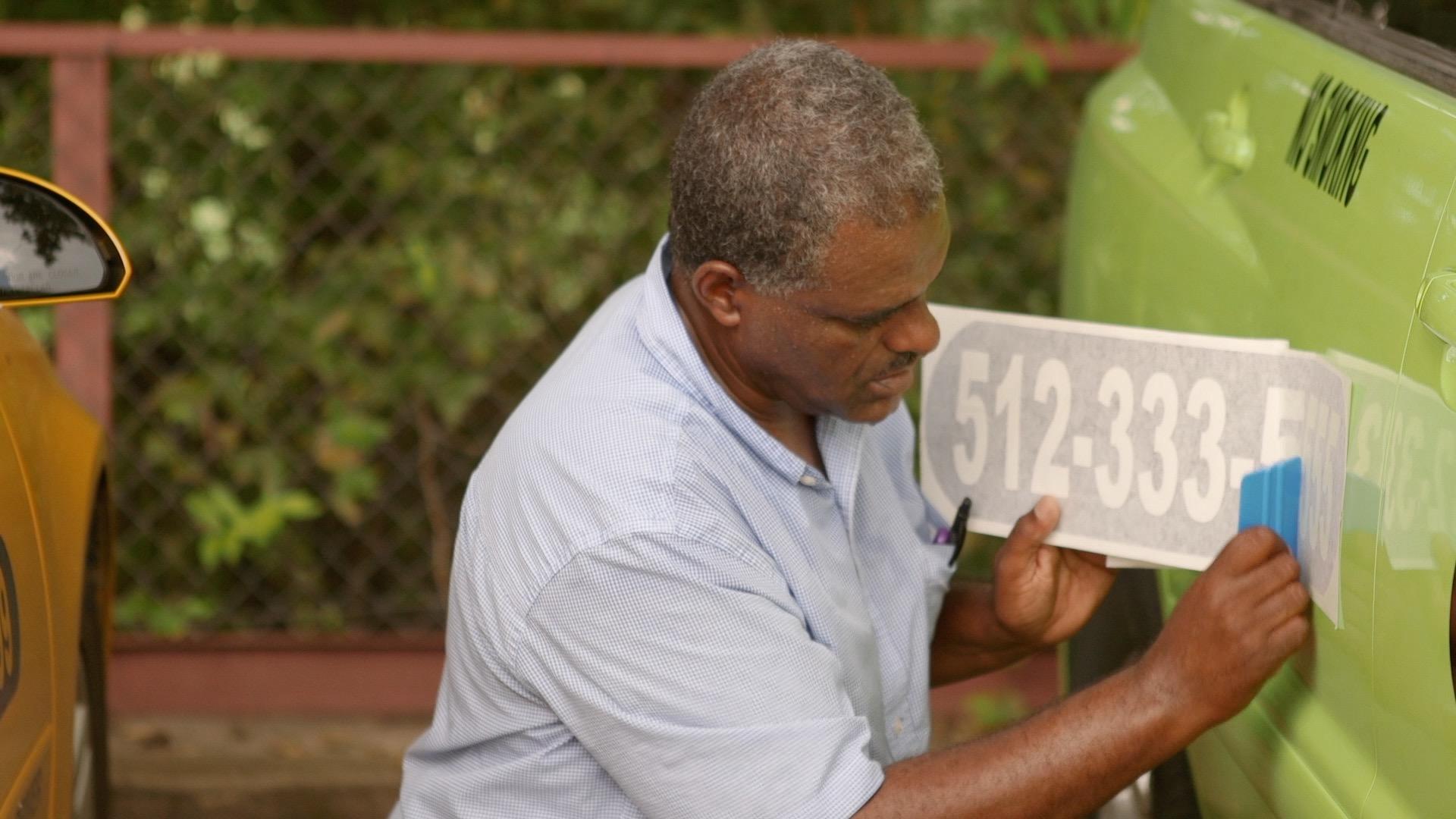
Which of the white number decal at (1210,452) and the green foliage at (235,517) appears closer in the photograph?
the white number decal at (1210,452)

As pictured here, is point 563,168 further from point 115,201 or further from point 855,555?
point 855,555

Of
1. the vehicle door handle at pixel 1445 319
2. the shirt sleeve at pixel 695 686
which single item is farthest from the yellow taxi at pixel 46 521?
the vehicle door handle at pixel 1445 319

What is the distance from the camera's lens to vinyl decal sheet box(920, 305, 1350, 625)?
1.66m

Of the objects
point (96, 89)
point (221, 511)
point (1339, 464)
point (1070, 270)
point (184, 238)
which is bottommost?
point (221, 511)

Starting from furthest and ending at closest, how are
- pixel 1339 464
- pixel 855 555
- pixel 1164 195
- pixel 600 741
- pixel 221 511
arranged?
pixel 221 511, pixel 1164 195, pixel 855 555, pixel 600 741, pixel 1339 464

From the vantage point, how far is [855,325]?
1.76 metres

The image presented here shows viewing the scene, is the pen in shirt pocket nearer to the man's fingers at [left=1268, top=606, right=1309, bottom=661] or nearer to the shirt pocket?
the shirt pocket

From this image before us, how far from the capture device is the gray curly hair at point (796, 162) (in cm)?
167

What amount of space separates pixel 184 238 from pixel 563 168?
92 centimetres

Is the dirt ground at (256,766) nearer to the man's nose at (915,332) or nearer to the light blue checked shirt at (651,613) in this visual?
the light blue checked shirt at (651,613)

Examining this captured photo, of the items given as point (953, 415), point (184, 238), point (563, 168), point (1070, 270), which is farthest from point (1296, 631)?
point (184, 238)

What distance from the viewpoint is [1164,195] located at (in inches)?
87.4

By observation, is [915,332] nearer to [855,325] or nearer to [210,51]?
[855,325]

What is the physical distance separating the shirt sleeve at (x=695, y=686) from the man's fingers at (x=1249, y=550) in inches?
16.5
